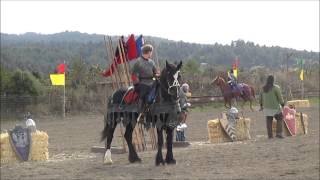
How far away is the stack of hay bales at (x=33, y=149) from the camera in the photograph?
1394 centimetres

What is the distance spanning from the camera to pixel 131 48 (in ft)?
46.9

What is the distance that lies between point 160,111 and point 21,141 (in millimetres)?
4615

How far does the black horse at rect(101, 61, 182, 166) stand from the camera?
10.6 m

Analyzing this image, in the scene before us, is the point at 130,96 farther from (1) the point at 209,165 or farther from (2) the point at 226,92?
(2) the point at 226,92

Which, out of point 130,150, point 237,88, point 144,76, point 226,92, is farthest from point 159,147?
point 237,88

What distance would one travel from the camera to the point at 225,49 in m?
117

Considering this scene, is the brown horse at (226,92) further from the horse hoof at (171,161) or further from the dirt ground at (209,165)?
the horse hoof at (171,161)

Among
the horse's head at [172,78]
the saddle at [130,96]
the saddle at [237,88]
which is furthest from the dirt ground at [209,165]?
the saddle at [237,88]

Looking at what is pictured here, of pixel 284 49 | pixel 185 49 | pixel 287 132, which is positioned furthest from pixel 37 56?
pixel 287 132

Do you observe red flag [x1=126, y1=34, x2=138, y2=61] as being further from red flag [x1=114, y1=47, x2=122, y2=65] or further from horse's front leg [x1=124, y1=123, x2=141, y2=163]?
horse's front leg [x1=124, y1=123, x2=141, y2=163]

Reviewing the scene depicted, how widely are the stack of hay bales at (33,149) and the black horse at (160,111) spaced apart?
9.36 feet

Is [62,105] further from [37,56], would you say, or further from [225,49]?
[225,49]

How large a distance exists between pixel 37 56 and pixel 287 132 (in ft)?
307

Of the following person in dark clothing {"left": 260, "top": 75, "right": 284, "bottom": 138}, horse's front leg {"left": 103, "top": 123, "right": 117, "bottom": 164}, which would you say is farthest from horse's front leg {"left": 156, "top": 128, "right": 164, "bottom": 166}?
person in dark clothing {"left": 260, "top": 75, "right": 284, "bottom": 138}
